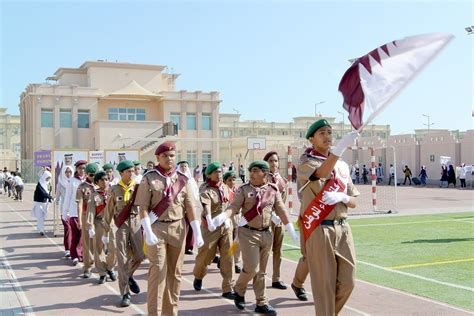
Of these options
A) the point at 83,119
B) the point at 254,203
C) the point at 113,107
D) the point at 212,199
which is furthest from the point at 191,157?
the point at 254,203

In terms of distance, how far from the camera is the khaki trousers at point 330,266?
5.13 metres

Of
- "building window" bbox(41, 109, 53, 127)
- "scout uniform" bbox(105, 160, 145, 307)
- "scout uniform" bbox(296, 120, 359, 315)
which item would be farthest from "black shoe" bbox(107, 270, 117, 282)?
"building window" bbox(41, 109, 53, 127)

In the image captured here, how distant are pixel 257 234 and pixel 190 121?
56.0m

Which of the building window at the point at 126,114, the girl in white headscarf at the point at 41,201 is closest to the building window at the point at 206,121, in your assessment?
the building window at the point at 126,114

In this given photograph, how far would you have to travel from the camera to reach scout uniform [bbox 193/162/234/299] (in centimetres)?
809

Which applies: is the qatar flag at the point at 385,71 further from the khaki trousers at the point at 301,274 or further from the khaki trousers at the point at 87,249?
the khaki trousers at the point at 87,249

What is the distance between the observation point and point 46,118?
2269 inches

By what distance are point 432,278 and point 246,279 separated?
3525mm

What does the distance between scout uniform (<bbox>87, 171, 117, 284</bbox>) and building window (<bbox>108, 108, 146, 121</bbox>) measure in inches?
2055

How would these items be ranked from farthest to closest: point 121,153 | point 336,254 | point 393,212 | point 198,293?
point 393,212 → point 121,153 → point 198,293 → point 336,254

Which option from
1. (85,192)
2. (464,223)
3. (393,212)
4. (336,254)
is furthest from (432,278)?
(393,212)

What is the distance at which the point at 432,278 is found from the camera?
351 inches

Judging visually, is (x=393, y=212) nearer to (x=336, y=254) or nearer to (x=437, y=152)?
(x=336, y=254)

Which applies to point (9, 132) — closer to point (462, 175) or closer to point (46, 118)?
point (46, 118)
